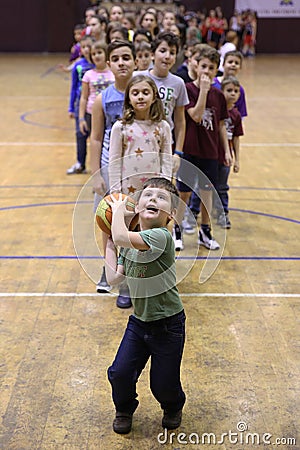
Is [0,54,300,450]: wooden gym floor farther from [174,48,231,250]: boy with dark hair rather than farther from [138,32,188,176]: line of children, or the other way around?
[138,32,188,176]: line of children

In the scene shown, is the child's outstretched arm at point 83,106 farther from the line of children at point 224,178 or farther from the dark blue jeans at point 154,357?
the dark blue jeans at point 154,357

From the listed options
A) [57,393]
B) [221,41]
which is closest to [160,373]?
[57,393]

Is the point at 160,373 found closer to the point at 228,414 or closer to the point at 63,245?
the point at 228,414

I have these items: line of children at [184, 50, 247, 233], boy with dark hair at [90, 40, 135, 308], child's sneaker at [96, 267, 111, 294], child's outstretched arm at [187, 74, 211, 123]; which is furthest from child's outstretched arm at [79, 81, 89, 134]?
child's sneaker at [96, 267, 111, 294]

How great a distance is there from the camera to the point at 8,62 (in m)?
19.9

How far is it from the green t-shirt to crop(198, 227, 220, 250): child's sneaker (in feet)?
7.25

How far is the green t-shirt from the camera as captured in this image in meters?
2.75

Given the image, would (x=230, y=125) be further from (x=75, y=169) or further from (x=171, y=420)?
(x=171, y=420)

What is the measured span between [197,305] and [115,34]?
8.05 ft

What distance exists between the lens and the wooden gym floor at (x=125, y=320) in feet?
9.57

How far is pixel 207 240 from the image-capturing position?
16.6 feet

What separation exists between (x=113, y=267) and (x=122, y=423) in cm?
67

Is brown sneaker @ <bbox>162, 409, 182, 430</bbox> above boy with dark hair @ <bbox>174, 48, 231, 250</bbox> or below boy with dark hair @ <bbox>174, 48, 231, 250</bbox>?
below

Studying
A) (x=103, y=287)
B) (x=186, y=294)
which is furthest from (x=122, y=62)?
(x=186, y=294)
